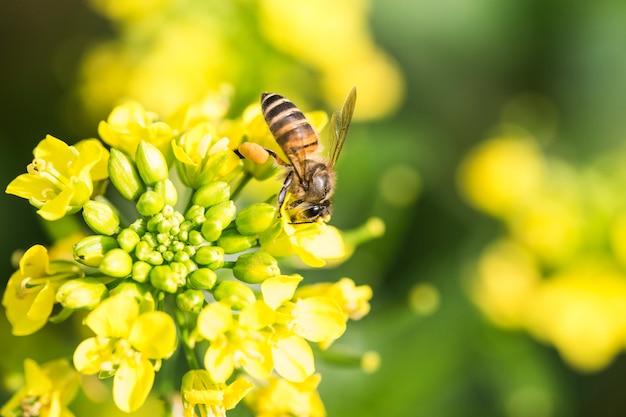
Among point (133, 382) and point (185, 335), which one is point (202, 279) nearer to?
point (185, 335)

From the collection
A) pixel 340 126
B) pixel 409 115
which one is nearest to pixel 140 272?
pixel 340 126

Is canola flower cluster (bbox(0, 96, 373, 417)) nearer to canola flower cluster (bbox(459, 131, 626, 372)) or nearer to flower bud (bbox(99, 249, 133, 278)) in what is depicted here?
flower bud (bbox(99, 249, 133, 278))

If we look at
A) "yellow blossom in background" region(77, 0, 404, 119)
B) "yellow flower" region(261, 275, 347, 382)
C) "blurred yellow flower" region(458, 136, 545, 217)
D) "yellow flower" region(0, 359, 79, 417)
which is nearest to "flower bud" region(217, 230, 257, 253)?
"yellow flower" region(261, 275, 347, 382)

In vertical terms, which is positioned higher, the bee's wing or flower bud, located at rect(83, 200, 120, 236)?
the bee's wing

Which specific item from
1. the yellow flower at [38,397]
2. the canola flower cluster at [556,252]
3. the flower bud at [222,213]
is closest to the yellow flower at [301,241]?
the flower bud at [222,213]

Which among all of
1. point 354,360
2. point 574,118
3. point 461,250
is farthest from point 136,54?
point 574,118

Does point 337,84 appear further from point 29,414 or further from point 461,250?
point 29,414
